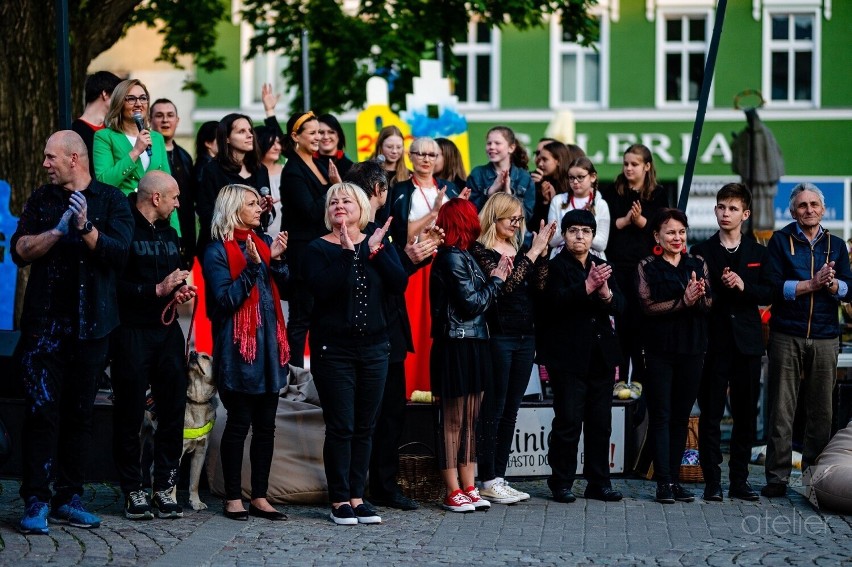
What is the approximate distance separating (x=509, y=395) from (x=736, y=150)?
9.15 meters

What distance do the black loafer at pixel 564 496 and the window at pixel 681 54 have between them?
69.8 ft

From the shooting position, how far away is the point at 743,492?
9844mm

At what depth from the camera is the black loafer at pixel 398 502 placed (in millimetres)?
9234

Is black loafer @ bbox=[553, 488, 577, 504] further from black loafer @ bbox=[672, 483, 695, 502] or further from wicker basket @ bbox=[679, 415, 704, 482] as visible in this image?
wicker basket @ bbox=[679, 415, 704, 482]

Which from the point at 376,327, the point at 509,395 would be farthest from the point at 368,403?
the point at 509,395

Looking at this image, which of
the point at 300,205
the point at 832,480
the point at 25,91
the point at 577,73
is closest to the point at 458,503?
the point at 832,480

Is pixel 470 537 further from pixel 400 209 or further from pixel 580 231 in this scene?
pixel 400 209

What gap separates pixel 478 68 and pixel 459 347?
21.8 meters

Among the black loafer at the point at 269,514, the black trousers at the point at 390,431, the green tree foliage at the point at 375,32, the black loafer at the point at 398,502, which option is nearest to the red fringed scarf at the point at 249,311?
the black trousers at the point at 390,431

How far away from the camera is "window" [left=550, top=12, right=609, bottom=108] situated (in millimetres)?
30000

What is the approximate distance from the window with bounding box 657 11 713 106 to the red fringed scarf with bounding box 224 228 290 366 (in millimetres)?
22122

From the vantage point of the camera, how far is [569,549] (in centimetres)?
802

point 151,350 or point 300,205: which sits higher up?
point 300,205

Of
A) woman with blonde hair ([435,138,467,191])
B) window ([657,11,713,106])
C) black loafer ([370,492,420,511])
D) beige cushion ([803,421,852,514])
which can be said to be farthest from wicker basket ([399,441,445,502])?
window ([657,11,713,106])
